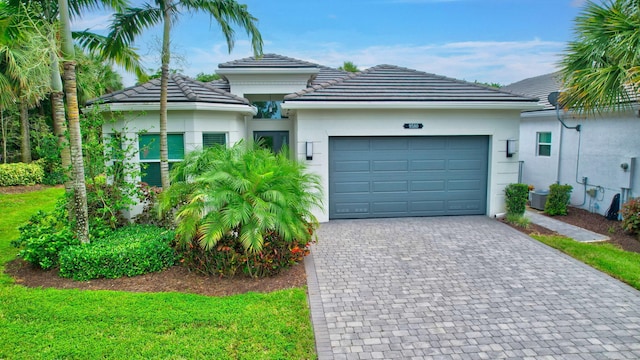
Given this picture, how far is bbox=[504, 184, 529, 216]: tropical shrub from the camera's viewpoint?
10.2 metres

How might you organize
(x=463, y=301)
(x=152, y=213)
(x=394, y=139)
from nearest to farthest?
1. (x=463, y=301)
2. (x=152, y=213)
3. (x=394, y=139)

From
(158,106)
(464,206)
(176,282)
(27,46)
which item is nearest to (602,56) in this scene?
(464,206)

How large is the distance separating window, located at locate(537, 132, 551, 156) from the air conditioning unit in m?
2.02

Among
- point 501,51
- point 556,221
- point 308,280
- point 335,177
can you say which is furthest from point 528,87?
point 308,280

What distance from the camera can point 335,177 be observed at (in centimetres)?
1051

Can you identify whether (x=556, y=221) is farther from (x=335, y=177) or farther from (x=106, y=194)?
(x=106, y=194)

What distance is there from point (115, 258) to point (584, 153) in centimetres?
1277

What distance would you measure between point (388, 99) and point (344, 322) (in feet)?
21.4

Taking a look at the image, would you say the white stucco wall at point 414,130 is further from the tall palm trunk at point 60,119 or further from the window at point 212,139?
the tall palm trunk at point 60,119

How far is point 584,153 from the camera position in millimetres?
11820

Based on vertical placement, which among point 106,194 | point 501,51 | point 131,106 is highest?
point 501,51

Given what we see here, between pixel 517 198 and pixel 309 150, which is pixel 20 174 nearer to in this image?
pixel 309 150

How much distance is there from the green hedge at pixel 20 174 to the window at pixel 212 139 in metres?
12.0

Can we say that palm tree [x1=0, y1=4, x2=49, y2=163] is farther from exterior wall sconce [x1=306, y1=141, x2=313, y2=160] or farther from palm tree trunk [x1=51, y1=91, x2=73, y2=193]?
exterior wall sconce [x1=306, y1=141, x2=313, y2=160]
